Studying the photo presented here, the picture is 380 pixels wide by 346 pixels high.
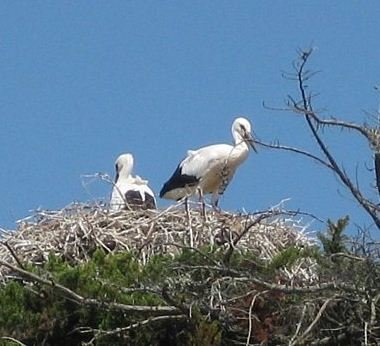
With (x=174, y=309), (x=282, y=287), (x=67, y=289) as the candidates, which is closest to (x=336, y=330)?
(x=282, y=287)

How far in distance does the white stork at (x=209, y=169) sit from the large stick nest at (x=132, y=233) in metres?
4.33

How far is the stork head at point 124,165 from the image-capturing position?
1941cm

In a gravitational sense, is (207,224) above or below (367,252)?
above

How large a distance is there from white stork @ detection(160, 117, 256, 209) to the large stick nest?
433 centimetres

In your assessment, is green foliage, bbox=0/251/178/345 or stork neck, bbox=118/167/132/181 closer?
green foliage, bbox=0/251/178/345

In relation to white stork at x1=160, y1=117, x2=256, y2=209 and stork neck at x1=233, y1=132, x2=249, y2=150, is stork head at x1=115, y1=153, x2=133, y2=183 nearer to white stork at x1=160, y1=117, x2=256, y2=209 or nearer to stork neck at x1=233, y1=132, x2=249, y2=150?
white stork at x1=160, y1=117, x2=256, y2=209

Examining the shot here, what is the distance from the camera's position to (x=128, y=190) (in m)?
17.1

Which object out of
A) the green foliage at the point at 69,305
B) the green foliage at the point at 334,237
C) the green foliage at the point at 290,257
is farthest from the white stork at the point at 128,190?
the green foliage at the point at 334,237

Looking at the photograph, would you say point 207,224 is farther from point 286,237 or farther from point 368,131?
point 368,131

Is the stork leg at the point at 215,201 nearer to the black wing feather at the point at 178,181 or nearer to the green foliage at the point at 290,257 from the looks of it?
the black wing feather at the point at 178,181

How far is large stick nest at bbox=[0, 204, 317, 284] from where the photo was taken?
12.7m

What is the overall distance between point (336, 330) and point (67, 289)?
4.97 feet

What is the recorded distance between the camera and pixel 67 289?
8.58 m

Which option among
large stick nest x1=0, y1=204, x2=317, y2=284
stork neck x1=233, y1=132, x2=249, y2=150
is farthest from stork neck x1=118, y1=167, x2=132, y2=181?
large stick nest x1=0, y1=204, x2=317, y2=284
